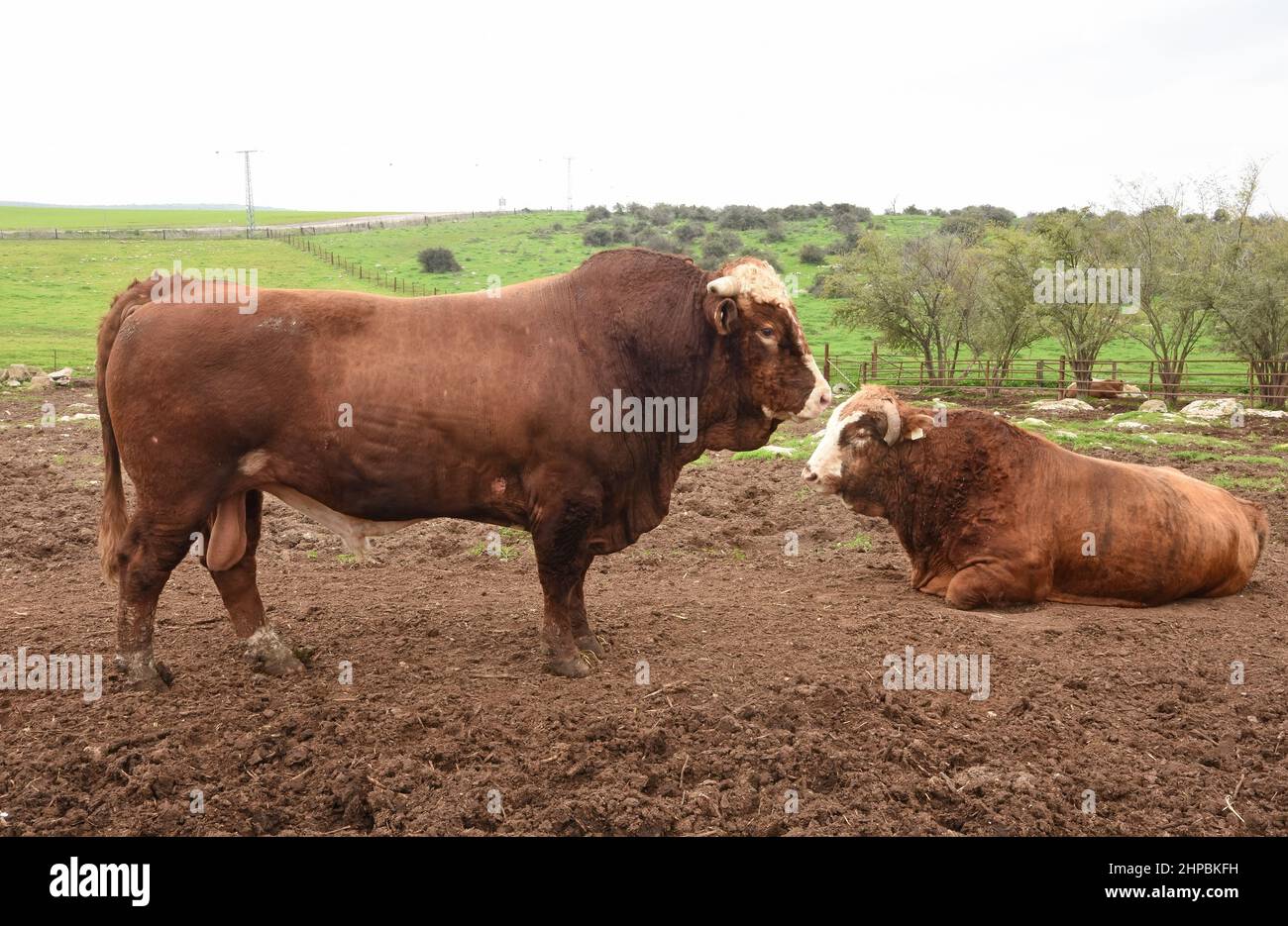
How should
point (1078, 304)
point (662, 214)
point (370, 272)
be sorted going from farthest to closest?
point (662, 214) → point (370, 272) → point (1078, 304)

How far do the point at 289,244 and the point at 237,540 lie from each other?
207 ft

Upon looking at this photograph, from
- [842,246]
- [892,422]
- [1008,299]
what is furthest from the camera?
[842,246]

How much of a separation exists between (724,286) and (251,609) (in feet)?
11.5

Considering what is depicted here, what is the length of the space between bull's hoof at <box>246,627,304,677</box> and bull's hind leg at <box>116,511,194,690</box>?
0.51 metres

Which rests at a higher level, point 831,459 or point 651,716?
point 831,459

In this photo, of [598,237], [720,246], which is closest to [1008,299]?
[720,246]

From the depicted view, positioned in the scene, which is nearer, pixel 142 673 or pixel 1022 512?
pixel 142 673

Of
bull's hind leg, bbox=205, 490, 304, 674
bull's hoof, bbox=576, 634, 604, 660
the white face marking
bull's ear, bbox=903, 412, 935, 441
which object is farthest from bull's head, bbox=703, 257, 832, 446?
bull's hind leg, bbox=205, 490, 304, 674

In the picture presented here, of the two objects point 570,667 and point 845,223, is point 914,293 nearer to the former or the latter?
point 570,667

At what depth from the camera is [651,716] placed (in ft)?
17.7

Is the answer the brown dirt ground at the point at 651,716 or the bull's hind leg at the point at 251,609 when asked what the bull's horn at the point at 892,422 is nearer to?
the brown dirt ground at the point at 651,716

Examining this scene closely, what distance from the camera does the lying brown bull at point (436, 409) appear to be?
550cm

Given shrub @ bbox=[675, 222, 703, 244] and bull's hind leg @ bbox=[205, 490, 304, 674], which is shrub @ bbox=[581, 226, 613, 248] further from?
bull's hind leg @ bbox=[205, 490, 304, 674]

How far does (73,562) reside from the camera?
29.1 ft
